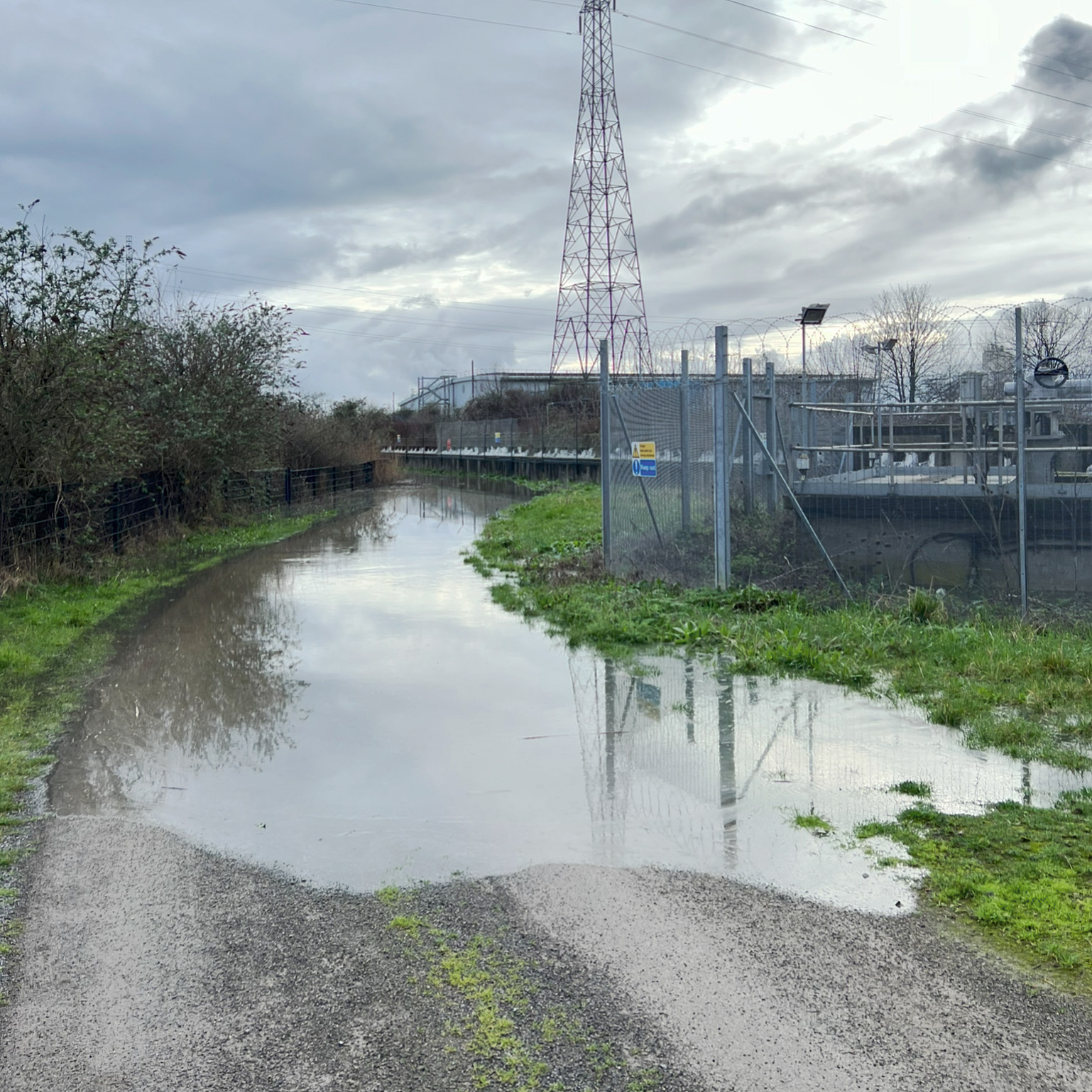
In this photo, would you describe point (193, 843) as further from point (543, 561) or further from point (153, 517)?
point (153, 517)

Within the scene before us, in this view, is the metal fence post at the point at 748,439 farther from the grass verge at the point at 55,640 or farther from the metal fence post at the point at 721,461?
the grass verge at the point at 55,640

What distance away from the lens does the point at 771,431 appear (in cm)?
1591

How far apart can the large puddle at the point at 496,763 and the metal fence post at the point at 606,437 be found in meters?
4.32

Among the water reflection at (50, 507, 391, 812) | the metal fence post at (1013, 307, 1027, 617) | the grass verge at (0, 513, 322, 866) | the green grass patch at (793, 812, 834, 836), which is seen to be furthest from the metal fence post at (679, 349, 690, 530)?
the green grass patch at (793, 812, 834, 836)

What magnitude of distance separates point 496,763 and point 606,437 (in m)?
8.73

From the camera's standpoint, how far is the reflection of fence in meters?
14.8

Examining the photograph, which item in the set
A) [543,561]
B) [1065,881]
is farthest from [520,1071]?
[543,561]

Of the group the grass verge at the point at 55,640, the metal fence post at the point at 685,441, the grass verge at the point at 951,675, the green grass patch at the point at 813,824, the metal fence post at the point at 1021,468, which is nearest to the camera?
the grass verge at the point at 951,675

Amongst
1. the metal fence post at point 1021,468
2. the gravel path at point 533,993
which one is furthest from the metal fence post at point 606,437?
the gravel path at point 533,993

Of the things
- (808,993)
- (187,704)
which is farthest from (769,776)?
(187,704)

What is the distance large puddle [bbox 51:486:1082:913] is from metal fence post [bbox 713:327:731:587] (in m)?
2.35

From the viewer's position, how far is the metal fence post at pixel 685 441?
1363 cm

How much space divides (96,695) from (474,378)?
82.9 meters

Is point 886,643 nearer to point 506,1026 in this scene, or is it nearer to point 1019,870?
point 1019,870
